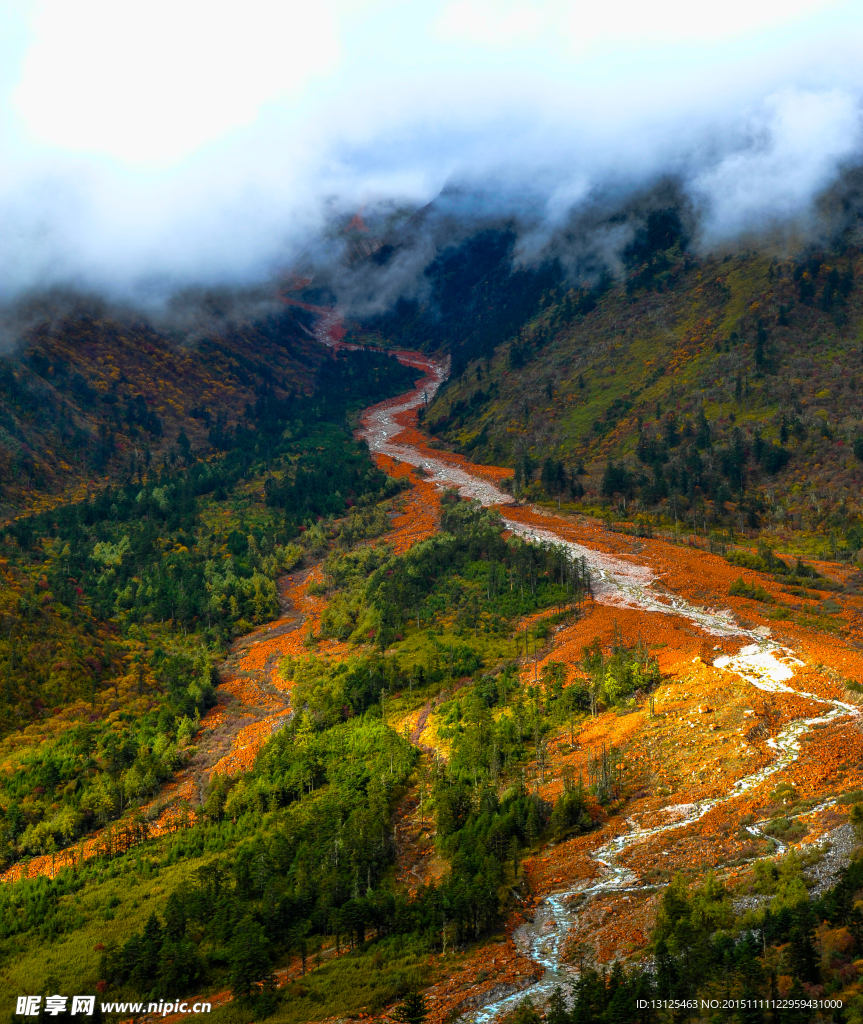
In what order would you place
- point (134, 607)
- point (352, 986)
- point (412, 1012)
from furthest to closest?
point (134, 607)
point (352, 986)
point (412, 1012)

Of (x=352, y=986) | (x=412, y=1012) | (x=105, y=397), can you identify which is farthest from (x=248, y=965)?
(x=105, y=397)

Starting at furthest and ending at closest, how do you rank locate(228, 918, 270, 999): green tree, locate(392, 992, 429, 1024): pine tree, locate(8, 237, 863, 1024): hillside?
locate(8, 237, 863, 1024): hillside
locate(228, 918, 270, 999): green tree
locate(392, 992, 429, 1024): pine tree

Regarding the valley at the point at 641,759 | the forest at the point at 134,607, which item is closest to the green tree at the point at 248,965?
the valley at the point at 641,759

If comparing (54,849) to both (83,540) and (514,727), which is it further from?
(83,540)

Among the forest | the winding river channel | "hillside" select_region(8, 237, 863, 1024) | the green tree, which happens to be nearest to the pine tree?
"hillside" select_region(8, 237, 863, 1024)

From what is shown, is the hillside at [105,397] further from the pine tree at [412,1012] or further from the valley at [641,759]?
the pine tree at [412,1012]

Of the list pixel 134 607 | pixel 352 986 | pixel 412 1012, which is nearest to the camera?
pixel 412 1012

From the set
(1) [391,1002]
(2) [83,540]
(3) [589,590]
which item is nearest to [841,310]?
(3) [589,590]

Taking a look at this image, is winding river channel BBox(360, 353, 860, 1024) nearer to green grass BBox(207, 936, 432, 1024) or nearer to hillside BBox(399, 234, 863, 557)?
green grass BBox(207, 936, 432, 1024)

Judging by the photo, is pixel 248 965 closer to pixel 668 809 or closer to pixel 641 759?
pixel 668 809
